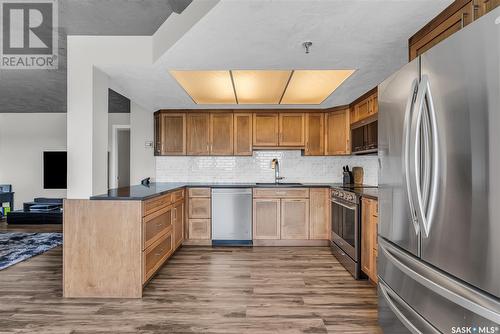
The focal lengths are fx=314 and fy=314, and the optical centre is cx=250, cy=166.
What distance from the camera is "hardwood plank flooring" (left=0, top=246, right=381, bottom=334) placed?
7.75 feet

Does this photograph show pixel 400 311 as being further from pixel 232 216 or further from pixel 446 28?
pixel 232 216

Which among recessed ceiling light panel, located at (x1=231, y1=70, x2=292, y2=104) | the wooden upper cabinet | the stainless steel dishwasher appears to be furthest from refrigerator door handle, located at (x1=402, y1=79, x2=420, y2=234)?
the stainless steel dishwasher

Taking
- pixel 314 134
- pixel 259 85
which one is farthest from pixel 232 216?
pixel 259 85

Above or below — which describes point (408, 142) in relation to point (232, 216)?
above

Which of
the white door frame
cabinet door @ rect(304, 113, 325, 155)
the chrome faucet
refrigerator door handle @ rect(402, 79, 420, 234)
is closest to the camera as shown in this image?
refrigerator door handle @ rect(402, 79, 420, 234)

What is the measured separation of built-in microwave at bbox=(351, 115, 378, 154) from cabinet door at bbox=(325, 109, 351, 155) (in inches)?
6.3

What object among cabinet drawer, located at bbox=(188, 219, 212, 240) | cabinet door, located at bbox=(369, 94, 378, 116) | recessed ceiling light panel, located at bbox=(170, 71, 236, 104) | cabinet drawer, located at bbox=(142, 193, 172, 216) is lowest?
cabinet drawer, located at bbox=(188, 219, 212, 240)

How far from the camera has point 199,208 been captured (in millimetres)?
4898

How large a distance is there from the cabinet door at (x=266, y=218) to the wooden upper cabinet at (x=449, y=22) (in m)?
2.96

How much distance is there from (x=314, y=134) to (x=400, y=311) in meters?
3.80

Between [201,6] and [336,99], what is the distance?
115 inches

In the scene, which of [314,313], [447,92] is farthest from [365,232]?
[447,92]

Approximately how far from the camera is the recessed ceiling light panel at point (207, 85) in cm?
351

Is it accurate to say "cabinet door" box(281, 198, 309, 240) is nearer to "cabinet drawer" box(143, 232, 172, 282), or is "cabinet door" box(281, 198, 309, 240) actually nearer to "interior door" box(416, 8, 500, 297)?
"cabinet drawer" box(143, 232, 172, 282)
